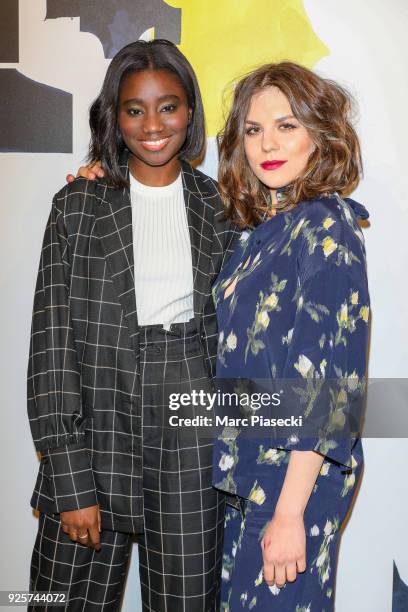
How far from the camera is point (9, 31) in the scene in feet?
6.95

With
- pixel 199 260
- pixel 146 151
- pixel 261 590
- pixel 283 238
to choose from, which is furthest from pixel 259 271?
pixel 261 590

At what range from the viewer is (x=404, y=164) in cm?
209

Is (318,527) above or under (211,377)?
under

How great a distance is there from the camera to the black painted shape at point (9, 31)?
2.11 metres

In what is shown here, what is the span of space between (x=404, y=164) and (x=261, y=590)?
4.33ft

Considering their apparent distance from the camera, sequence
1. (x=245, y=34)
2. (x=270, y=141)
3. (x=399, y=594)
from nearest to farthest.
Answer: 1. (x=270, y=141)
2. (x=245, y=34)
3. (x=399, y=594)

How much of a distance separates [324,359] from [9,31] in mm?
1494

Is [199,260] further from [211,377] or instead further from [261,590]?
[261,590]

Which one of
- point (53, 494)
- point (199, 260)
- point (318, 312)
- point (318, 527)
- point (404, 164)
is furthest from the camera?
point (404, 164)

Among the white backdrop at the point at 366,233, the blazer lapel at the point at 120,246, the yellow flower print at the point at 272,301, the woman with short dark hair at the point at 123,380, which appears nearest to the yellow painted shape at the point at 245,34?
the white backdrop at the point at 366,233

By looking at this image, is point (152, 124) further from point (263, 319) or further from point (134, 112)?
point (263, 319)

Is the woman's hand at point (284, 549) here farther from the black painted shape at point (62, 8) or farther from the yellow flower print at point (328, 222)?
the black painted shape at point (62, 8)

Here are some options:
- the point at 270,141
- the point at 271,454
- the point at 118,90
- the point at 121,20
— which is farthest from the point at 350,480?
the point at 121,20

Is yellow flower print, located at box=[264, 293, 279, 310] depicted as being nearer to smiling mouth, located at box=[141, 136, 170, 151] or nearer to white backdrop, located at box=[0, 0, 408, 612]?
smiling mouth, located at box=[141, 136, 170, 151]
